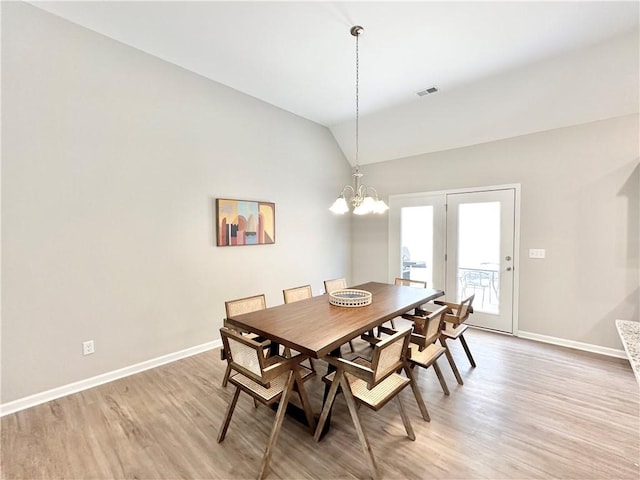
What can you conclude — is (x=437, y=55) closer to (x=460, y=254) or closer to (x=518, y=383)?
(x=460, y=254)

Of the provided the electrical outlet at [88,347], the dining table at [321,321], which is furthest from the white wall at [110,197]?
the dining table at [321,321]

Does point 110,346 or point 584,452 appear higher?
point 110,346

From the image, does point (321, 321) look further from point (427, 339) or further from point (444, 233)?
point (444, 233)

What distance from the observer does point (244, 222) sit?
12.6 ft

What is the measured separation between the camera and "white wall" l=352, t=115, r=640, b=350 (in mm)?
3180

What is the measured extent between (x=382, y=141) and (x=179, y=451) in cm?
466

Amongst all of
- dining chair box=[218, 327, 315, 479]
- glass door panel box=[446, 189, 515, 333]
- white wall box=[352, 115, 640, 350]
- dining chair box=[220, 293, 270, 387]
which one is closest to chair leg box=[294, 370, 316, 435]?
dining chair box=[218, 327, 315, 479]

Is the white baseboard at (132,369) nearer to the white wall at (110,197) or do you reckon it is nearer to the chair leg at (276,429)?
the white wall at (110,197)

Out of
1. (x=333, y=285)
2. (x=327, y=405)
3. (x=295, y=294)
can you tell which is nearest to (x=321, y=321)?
(x=327, y=405)

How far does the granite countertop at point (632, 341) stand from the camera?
182 centimetres

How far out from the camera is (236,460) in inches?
71.4

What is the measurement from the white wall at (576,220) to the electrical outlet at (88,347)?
16.1ft

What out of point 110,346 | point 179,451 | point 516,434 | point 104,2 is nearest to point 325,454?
point 179,451

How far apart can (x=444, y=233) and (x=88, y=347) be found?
4593mm
